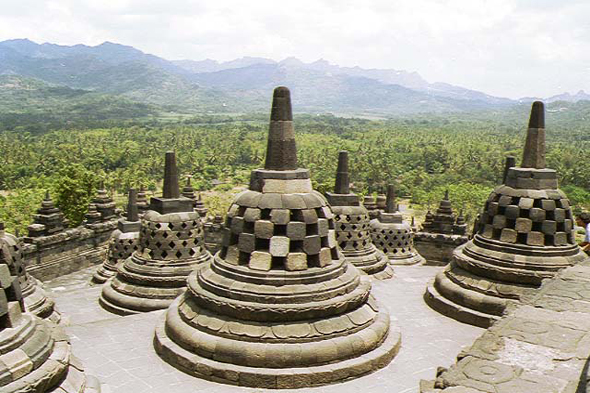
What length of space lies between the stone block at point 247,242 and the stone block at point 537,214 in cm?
548

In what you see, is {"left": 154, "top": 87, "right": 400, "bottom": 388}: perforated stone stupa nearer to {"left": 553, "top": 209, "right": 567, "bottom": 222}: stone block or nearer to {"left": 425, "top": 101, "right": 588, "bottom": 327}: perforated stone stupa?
{"left": 425, "top": 101, "right": 588, "bottom": 327}: perforated stone stupa

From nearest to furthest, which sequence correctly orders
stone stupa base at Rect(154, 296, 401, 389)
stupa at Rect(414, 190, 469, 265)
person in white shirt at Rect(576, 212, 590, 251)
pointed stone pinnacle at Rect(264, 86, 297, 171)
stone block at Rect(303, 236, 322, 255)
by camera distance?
1. stone stupa base at Rect(154, 296, 401, 389)
2. stone block at Rect(303, 236, 322, 255)
3. pointed stone pinnacle at Rect(264, 86, 297, 171)
4. person in white shirt at Rect(576, 212, 590, 251)
5. stupa at Rect(414, 190, 469, 265)

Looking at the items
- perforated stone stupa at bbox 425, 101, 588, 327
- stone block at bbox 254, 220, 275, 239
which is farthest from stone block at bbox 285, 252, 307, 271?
perforated stone stupa at bbox 425, 101, 588, 327

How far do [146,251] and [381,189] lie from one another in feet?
203

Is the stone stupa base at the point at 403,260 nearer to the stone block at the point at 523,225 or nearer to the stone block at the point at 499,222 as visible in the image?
the stone block at the point at 499,222

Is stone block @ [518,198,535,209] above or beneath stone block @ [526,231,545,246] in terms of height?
above

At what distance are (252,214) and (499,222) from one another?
17.0 feet

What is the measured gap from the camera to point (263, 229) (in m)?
7.80

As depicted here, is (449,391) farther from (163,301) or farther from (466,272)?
(163,301)

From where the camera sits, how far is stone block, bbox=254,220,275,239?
7.79 meters

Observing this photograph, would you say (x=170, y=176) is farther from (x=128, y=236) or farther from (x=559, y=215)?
(x=559, y=215)

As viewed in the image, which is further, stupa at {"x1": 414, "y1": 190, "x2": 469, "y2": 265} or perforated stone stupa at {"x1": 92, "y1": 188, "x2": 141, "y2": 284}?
stupa at {"x1": 414, "y1": 190, "x2": 469, "y2": 265}

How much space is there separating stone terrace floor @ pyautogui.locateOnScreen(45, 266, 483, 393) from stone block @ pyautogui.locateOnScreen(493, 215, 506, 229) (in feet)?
6.70

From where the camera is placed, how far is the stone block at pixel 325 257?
7.98 meters
